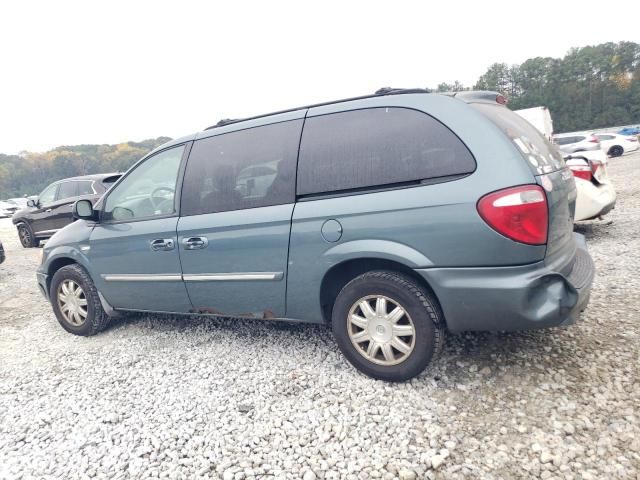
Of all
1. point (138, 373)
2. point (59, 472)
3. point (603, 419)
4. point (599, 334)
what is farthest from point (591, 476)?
point (138, 373)

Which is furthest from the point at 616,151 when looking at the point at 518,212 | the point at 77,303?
the point at 77,303

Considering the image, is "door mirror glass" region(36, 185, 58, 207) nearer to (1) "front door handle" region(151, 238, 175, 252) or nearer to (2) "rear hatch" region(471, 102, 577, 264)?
(1) "front door handle" region(151, 238, 175, 252)

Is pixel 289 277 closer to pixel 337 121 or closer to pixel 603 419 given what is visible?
pixel 337 121

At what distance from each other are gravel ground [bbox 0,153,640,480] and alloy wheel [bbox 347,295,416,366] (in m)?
0.21

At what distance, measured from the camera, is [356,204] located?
256cm

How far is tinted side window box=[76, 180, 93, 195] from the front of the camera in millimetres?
9266

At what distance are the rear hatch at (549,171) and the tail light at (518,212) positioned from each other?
3.1 inches

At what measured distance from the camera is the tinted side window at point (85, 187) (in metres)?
9.27

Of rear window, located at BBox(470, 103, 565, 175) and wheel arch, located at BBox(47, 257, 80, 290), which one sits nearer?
rear window, located at BBox(470, 103, 565, 175)

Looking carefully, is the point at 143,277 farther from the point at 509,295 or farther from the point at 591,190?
the point at 591,190

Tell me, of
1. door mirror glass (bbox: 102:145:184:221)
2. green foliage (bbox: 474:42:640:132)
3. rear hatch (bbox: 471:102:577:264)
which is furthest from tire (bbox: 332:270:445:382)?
green foliage (bbox: 474:42:640:132)

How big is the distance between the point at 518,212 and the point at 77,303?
13.2 feet

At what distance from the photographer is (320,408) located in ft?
8.23

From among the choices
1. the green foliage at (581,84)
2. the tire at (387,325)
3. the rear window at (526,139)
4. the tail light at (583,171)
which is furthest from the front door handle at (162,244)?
the green foliage at (581,84)
